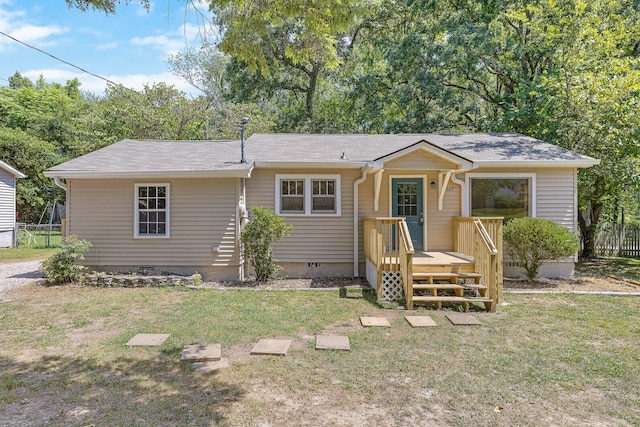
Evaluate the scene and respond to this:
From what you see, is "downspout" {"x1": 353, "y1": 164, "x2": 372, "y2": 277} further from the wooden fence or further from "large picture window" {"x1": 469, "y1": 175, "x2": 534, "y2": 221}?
the wooden fence

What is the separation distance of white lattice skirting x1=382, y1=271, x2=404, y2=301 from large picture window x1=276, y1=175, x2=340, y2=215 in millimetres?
2590

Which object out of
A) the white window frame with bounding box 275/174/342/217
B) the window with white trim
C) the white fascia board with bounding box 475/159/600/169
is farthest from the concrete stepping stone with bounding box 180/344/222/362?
the white fascia board with bounding box 475/159/600/169

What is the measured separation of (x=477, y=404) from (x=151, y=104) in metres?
20.6

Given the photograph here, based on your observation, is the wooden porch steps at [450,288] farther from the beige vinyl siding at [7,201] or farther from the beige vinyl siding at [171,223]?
the beige vinyl siding at [7,201]

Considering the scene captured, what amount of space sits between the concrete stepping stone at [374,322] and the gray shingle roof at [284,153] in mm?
3443

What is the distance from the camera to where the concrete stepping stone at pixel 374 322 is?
5.39m

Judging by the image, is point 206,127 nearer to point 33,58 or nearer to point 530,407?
point 33,58

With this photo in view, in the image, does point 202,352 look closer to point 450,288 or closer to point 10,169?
point 450,288

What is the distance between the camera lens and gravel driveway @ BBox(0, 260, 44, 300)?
27.0 feet

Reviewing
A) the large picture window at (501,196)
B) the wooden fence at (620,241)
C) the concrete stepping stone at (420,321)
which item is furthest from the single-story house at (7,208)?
the wooden fence at (620,241)

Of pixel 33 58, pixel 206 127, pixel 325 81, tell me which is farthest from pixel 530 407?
pixel 325 81

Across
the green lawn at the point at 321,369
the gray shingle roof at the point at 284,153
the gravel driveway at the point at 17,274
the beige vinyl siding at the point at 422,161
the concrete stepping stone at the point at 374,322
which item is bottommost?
the green lawn at the point at 321,369

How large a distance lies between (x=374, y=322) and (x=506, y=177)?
18.9ft

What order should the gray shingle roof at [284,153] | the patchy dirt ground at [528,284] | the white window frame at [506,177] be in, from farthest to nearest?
the white window frame at [506,177], the gray shingle roof at [284,153], the patchy dirt ground at [528,284]
